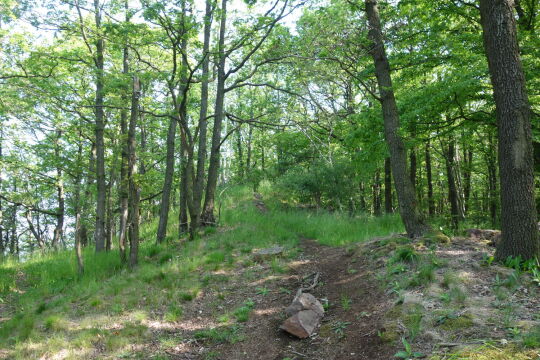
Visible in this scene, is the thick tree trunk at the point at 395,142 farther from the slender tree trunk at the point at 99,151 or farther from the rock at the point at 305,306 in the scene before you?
the slender tree trunk at the point at 99,151

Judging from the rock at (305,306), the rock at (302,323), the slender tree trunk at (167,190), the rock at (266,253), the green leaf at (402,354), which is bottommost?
the rock at (302,323)

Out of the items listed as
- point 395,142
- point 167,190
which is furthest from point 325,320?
point 167,190

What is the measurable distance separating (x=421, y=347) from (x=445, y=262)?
7.16ft

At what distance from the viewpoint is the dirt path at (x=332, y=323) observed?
4.14 meters

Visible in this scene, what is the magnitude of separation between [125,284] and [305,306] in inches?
165

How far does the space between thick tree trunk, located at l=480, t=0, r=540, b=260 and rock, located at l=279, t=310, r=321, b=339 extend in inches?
118

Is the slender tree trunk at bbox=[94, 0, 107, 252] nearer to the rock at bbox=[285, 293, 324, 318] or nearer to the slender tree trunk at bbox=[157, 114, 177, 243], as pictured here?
the slender tree trunk at bbox=[157, 114, 177, 243]

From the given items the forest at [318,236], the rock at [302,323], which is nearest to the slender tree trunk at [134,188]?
the forest at [318,236]

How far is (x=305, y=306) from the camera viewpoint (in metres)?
5.17

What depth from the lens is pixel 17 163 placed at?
13.9 m

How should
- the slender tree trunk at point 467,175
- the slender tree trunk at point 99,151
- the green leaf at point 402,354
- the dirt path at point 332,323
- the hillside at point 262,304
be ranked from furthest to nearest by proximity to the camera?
1. the slender tree trunk at point 467,175
2. the slender tree trunk at point 99,151
3. the dirt path at point 332,323
4. the hillside at point 262,304
5. the green leaf at point 402,354

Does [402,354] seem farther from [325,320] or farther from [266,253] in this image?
[266,253]

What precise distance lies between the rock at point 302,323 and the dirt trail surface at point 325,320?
0.09 meters

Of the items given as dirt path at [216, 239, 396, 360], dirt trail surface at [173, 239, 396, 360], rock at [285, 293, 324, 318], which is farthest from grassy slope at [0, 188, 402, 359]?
rock at [285, 293, 324, 318]
